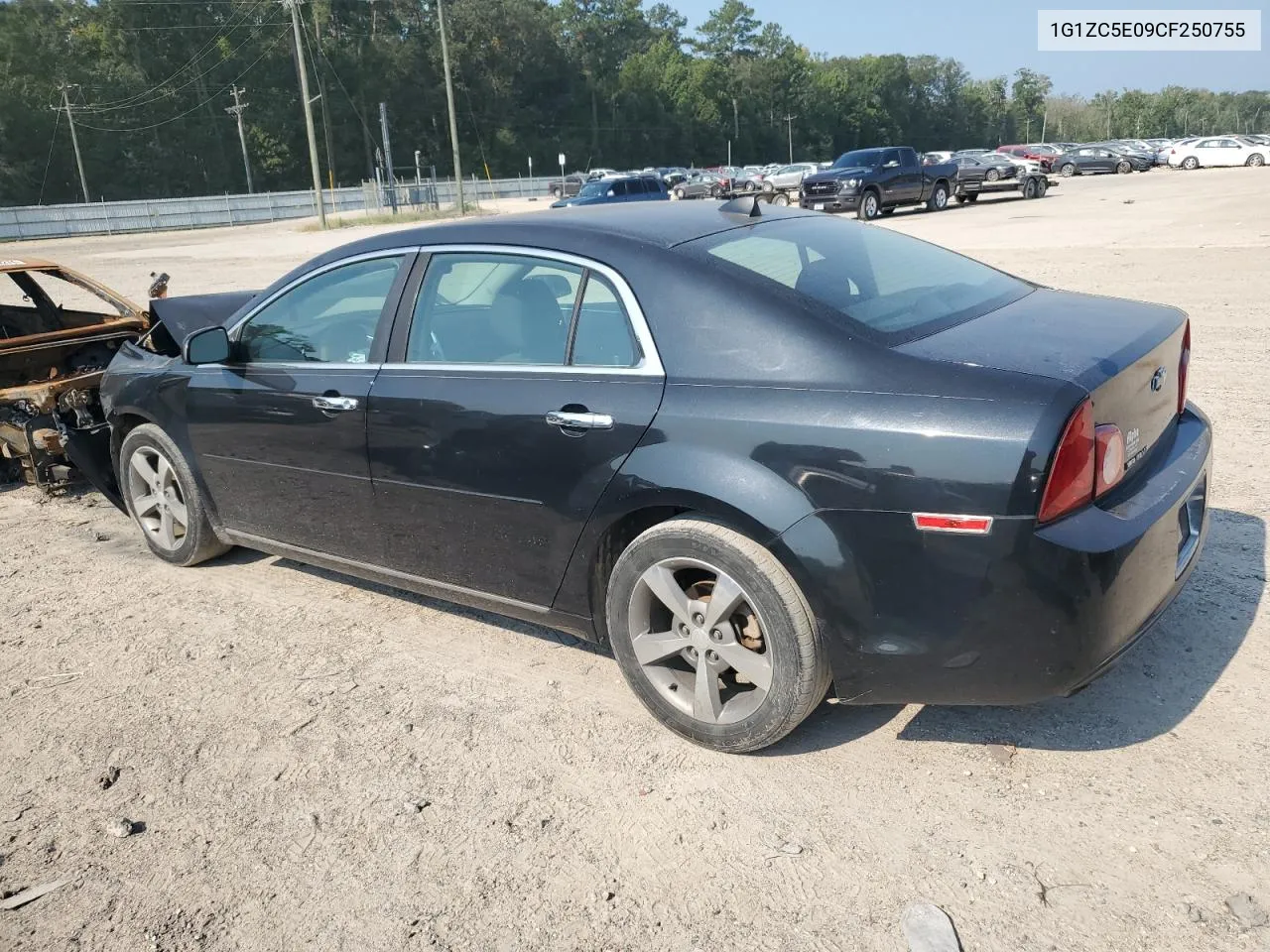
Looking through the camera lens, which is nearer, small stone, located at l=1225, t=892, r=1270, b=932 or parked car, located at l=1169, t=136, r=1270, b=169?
small stone, located at l=1225, t=892, r=1270, b=932

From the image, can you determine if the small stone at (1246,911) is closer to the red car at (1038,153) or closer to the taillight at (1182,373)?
the taillight at (1182,373)

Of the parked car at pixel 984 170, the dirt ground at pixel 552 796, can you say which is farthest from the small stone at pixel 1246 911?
the parked car at pixel 984 170

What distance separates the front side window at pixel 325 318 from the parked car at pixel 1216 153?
56459mm

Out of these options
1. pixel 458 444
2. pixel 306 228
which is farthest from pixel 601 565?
pixel 306 228

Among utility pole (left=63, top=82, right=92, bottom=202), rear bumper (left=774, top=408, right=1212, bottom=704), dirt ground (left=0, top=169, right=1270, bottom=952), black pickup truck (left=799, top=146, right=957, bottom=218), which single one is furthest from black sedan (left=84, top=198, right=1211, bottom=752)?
utility pole (left=63, top=82, right=92, bottom=202)

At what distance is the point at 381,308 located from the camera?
4.02 metres

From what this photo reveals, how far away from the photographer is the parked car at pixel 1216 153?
4931cm

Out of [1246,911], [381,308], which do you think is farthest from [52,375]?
[1246,911]

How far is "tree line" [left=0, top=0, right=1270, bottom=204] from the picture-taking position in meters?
82.3

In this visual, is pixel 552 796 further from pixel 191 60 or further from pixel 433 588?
pixel 191 60

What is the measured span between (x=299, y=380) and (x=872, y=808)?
277 centimetres

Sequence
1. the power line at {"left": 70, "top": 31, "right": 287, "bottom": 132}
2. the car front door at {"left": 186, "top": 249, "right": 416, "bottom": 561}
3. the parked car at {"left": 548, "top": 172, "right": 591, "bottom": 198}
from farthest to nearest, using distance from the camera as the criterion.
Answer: the power line at {"left": 70, "top": 31, "right": 287, "bottom": 132}
the parked car at {"left": 548, "top": 172, "right": 591, "bottom": 198}
the car front door at {"left": 186, "top": 249, "right": 416, "bottom": 561}

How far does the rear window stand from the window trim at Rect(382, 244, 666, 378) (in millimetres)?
285

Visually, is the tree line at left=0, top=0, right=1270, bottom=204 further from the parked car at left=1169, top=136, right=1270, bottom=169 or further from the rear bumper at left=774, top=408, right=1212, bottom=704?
the rear bumper at left=774, top=408, right=1212, bottom=704
